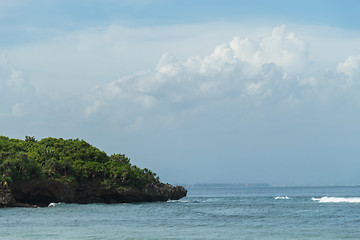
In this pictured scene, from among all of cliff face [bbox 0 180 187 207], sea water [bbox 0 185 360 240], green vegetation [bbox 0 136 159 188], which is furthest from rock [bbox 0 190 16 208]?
sea water [bbox 0 185 360 240]

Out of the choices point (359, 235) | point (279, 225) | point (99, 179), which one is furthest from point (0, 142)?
point (359, 235)

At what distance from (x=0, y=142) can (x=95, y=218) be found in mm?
31139

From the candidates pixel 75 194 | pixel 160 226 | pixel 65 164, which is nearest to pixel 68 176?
pixel 65 164

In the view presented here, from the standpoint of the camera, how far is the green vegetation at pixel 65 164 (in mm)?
62875

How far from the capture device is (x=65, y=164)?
68500 mm

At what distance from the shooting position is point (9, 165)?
203 feet

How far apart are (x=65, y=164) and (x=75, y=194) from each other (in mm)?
4446

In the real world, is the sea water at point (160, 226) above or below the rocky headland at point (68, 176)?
below

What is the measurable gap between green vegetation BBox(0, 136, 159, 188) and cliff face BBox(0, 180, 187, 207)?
91 centimetres

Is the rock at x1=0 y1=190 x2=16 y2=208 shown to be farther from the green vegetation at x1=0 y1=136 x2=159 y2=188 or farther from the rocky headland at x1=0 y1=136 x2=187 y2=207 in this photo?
the green vegetation at x1=0 y1=136 x2=159 y2=188

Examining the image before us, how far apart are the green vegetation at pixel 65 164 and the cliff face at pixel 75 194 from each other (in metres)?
0.91

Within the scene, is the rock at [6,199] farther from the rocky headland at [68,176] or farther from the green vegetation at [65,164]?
the green vegetation at [65,164]

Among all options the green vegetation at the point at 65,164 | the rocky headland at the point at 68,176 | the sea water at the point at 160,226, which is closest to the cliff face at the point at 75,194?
the rocky headland at the point at 68,176

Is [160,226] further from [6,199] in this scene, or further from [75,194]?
[75,194]
